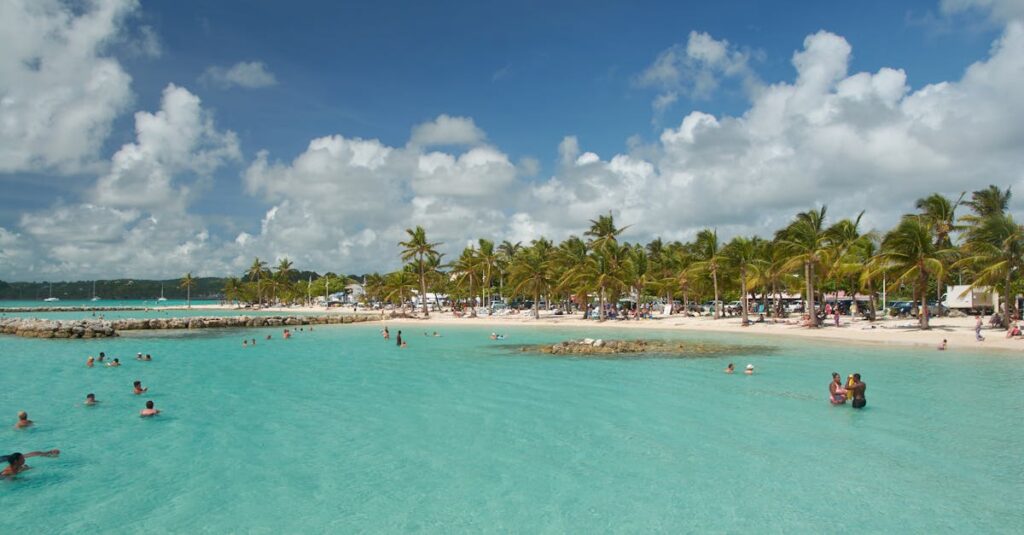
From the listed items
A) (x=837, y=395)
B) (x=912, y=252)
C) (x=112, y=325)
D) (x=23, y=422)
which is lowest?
(x=23, y=422)

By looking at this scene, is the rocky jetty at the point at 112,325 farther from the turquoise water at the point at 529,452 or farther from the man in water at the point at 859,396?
the man in water at the point at 859,396

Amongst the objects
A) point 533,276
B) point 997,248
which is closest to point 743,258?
point 997,248

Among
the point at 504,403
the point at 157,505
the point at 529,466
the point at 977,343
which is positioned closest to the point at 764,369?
the point at 504,403

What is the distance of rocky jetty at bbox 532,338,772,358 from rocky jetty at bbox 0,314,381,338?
128 feet

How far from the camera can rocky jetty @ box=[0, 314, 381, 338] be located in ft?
162

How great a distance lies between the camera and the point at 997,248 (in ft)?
117

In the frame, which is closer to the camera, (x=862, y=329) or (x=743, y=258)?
(x=862, y=329)

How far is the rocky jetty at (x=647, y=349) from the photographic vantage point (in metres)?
32.9

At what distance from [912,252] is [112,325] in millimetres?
67286

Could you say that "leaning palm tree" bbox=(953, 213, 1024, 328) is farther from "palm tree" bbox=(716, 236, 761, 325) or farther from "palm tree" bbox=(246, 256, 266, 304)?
"palm tree" bbox=(246, 256, 266, 304)

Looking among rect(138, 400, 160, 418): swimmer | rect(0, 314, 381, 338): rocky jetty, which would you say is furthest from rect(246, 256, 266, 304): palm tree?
rect(138, 400, 160, 418): swimmer

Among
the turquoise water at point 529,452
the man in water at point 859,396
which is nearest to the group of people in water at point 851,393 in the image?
the man in water at point 859,396

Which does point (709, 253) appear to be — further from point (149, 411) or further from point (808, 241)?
point (149, 411)

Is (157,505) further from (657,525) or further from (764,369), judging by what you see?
(764,369)
